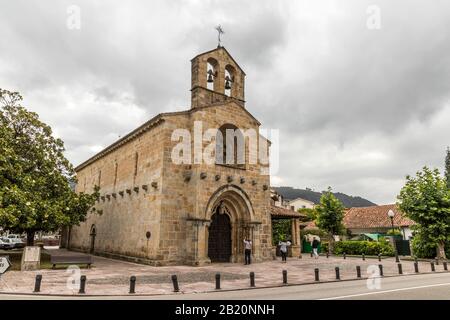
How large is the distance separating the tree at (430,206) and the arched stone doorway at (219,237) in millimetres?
14272

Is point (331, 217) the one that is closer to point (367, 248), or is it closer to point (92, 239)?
point (367, 248)

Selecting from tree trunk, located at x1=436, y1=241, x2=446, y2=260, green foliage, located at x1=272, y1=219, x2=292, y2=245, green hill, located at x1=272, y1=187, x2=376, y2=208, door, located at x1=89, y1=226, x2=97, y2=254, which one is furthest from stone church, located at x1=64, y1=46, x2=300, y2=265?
green hill, located at x1=272, y1=187, x2=376, y2=208

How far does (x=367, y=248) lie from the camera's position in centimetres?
3048

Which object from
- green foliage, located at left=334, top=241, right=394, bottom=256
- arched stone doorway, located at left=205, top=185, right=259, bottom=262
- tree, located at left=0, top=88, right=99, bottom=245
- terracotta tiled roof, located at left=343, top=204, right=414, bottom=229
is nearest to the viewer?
tree, located at left=0, top=88, right=99, bottom=245

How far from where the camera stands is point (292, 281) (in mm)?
13312

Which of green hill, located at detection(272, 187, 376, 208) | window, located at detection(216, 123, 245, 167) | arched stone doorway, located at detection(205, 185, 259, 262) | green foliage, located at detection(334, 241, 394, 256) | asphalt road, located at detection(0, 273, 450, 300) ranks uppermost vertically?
green hill, located at detection(272, 187, 376, 208)

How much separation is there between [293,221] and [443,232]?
10.8 metres

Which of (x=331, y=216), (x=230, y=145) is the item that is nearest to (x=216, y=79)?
(x=230, y=145)

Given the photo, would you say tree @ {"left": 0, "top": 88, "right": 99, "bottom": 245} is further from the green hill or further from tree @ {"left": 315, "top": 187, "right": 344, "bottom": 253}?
the green hill

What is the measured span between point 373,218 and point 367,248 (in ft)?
50.8

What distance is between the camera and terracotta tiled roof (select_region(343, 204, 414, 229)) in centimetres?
4128
